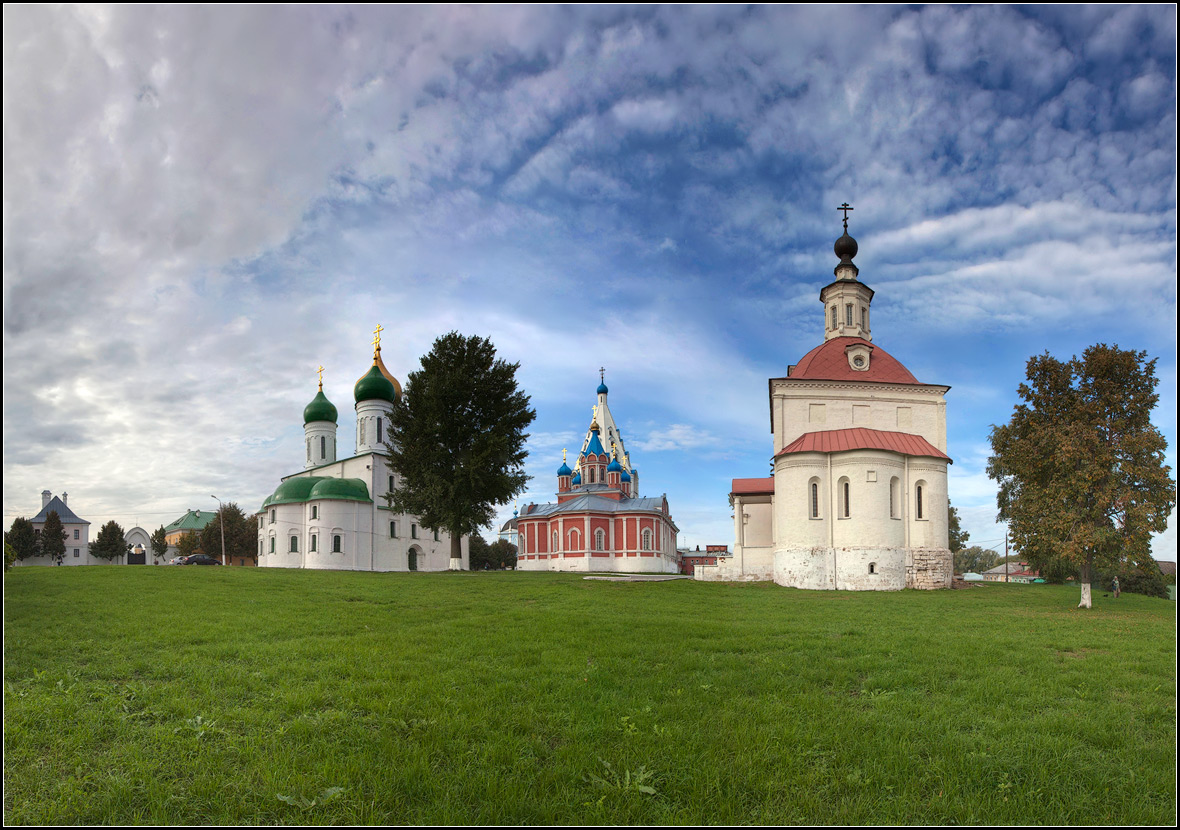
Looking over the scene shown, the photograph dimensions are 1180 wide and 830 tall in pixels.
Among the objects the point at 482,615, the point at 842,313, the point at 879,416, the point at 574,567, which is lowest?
the point at 574,567

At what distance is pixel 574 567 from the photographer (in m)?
56.7

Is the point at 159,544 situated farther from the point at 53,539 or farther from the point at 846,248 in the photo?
the point at 846,248

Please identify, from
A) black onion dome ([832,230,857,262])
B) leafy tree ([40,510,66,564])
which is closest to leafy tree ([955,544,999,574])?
black onion dome ([832,230,857,262])

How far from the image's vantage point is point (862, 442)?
31.0 metres

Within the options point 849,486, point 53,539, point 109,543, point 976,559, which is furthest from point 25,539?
point 976,559

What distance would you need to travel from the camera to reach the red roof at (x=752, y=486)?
3559 cm

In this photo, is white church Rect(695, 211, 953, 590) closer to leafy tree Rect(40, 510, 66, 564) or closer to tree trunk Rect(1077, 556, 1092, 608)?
tree trunk Rect(1077, 556, 1092, 608)

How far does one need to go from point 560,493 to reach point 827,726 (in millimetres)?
66730

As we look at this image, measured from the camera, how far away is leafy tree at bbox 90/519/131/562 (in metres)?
71.8

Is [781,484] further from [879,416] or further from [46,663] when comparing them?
[46,663]

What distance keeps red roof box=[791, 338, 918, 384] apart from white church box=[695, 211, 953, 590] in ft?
0.21

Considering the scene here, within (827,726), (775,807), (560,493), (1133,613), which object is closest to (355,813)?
(775,807)

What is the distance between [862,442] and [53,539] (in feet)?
237

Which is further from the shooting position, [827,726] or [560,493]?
[560,493]
